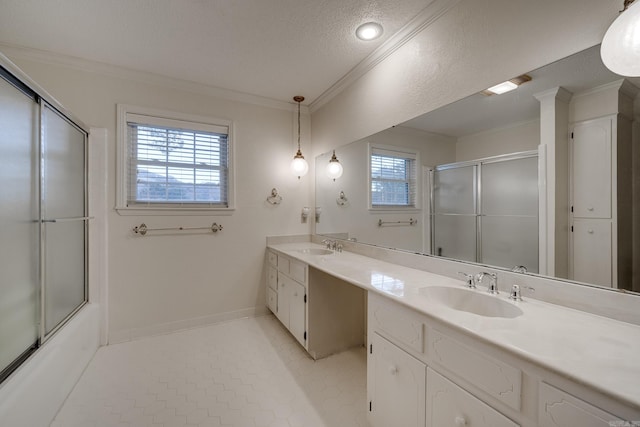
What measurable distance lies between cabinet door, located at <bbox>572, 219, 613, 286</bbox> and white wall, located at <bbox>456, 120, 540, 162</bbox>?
409 mm

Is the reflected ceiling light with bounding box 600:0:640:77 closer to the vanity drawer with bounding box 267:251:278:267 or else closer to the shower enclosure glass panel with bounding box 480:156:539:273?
the shower enclosure glass panel with bounding box 480:156:539:273

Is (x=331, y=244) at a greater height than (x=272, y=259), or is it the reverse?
(x=331, y=244)

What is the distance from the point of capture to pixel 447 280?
1593 millimetres

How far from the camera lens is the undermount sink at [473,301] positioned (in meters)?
1.21

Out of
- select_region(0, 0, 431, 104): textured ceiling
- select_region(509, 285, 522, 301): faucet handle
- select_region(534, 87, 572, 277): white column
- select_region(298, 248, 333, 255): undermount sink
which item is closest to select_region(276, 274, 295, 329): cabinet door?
select_region(298, 248, 333, 255): undermount sink

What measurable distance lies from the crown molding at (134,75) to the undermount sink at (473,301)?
104 inches

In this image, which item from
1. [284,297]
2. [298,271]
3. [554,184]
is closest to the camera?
[554,184]

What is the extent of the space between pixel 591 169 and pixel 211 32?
237 centimetres

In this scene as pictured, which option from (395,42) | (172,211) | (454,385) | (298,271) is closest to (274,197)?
(172,211)

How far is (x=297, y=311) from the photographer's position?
2289mm

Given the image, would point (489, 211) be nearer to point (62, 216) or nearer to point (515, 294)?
point (515, 294)

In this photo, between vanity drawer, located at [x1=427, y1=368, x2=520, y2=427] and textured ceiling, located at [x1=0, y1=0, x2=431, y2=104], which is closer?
vanity drawer, located at [x1=427, y1=368, x2=520, y2=427]

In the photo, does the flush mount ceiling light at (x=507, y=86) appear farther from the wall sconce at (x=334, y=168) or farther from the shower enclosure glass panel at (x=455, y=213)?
the wall sconce at (x=334, y=168)

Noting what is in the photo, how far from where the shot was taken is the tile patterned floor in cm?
158
